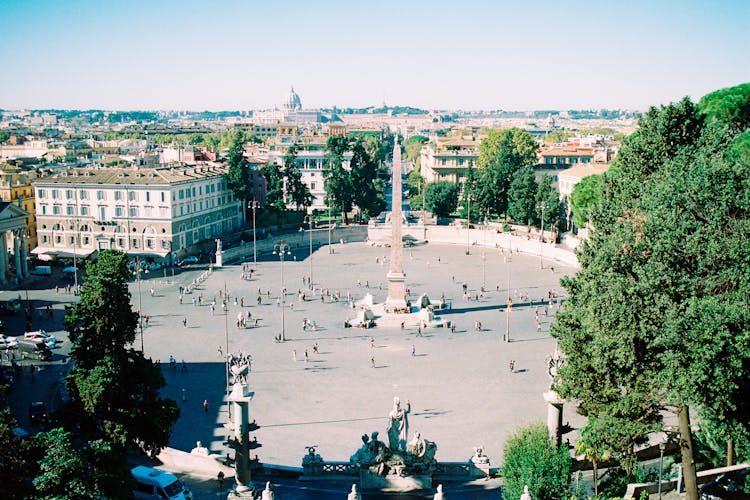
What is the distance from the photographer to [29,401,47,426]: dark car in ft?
98.0

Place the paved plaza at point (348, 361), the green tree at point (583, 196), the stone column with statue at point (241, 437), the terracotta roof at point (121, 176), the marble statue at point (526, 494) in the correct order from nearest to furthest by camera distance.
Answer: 1. the marble statue at point (526, 494)
2. the stone column with statue at point (241, 437)
3. the paved plaza at point (348, 361)
4. the green tree at point (583, 196)
5. the terracotta roof at point (121, 176)

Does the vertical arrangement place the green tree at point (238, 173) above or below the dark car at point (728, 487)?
above

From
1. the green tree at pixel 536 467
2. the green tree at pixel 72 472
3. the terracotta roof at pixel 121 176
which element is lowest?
the green tree at pixel 536 467

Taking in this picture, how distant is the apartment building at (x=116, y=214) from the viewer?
218 feet

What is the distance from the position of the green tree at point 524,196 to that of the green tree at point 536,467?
190 feet

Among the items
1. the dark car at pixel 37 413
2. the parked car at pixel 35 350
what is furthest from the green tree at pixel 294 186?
the dark car at pixel 37 413

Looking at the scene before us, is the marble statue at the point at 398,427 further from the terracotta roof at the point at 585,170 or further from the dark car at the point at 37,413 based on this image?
the terracotta roof at the point at 585,170

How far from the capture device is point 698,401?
18562 mm

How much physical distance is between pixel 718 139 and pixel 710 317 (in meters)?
6.26

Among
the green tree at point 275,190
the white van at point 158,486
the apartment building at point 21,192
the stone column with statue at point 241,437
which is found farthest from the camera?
the green tree at point 275,190

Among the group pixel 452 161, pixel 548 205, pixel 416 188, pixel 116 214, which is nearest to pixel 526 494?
pixel 116 214

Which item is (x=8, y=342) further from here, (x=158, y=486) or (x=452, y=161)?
(x=452, y=161)

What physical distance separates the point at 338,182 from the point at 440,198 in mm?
11486

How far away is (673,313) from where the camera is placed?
18.8 metres
